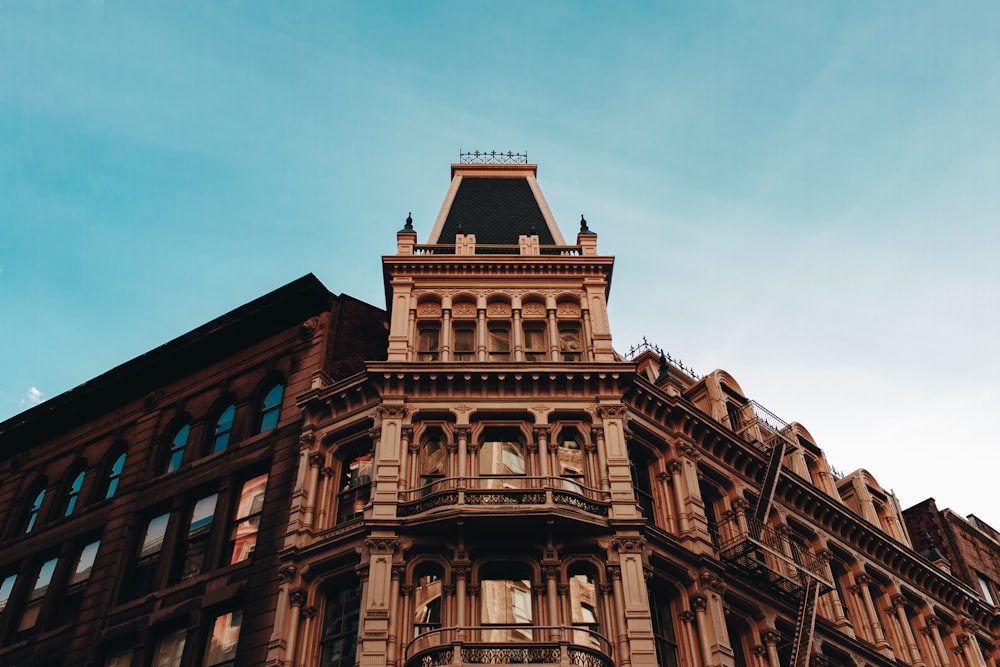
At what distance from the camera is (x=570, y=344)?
31.8 metres

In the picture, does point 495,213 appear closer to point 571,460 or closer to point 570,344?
point 570,344

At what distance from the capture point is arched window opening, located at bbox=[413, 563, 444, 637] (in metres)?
24.7

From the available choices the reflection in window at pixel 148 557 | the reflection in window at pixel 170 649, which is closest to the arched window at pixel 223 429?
the reflection in window at pixel 148 557

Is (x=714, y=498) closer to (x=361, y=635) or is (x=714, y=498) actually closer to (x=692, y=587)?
(x=692, y=587)

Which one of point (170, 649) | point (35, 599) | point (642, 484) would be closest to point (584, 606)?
point (642, 484)

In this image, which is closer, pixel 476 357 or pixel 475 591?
pixel 475 591

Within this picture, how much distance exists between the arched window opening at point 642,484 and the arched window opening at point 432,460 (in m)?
5.43

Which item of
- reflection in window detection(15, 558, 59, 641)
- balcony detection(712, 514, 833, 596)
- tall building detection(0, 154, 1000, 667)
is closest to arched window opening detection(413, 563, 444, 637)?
tall building detection(0, 154, 1000, 667)

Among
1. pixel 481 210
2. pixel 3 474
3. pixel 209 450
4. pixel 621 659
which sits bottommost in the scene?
pixel 621 659

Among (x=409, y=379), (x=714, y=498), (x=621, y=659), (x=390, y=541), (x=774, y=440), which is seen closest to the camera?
(x=621, y=659)

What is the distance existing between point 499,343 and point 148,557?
42.9ft

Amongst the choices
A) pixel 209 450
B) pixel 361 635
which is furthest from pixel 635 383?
pixel 209 450

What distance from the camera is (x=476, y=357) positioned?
3056 centimetres

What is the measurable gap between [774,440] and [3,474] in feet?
98.3
